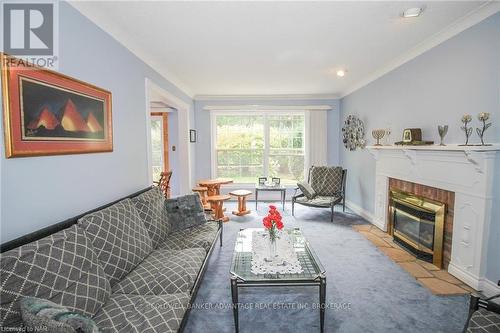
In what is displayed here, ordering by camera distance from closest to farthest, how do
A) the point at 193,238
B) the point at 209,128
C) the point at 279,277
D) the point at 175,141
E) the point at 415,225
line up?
1. the point at 279,277
2. the point at 193,238
3. the point at 415,225
4. the point at 209,128
5. the point at 175,141

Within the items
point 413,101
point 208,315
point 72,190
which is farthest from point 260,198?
→ point 72,190

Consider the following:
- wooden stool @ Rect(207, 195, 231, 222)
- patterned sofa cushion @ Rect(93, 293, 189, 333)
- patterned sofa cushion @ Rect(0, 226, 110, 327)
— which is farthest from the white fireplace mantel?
patterned sofa cushion @ Rect(0, 226, 110, 327)

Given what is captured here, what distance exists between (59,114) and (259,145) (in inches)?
190

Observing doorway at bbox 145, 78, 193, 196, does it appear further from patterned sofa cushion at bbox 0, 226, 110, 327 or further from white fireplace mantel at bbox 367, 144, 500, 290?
white fireplace mantel at bbox 367, 144, 500, 290

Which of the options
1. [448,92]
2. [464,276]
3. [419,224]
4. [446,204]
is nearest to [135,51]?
[448,92]

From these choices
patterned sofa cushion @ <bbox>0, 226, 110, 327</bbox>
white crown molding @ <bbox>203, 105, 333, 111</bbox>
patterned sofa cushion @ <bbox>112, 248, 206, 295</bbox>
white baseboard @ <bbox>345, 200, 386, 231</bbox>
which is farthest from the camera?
white crown molding @ <bbox>203, 105, 333, 111</bbox>

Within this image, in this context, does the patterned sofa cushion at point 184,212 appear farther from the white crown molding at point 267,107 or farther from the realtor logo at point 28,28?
the white crown molding at point 267,107

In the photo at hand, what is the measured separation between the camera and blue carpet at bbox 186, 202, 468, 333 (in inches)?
77.4

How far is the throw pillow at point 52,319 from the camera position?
39.3 inches

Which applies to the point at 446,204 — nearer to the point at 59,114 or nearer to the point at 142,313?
the point at 142,313

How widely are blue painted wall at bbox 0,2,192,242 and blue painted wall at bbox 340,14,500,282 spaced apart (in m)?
3.51

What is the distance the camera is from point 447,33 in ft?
8.92

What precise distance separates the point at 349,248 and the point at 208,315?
6.96 ft

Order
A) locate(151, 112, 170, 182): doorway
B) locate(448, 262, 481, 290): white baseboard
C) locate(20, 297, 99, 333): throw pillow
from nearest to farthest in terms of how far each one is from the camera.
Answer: locate(20, 297, 99, 333): throw pillow < locate(448, 262, 481, 290): white baseboard < locate(151, 112, 170, 182): doorway
